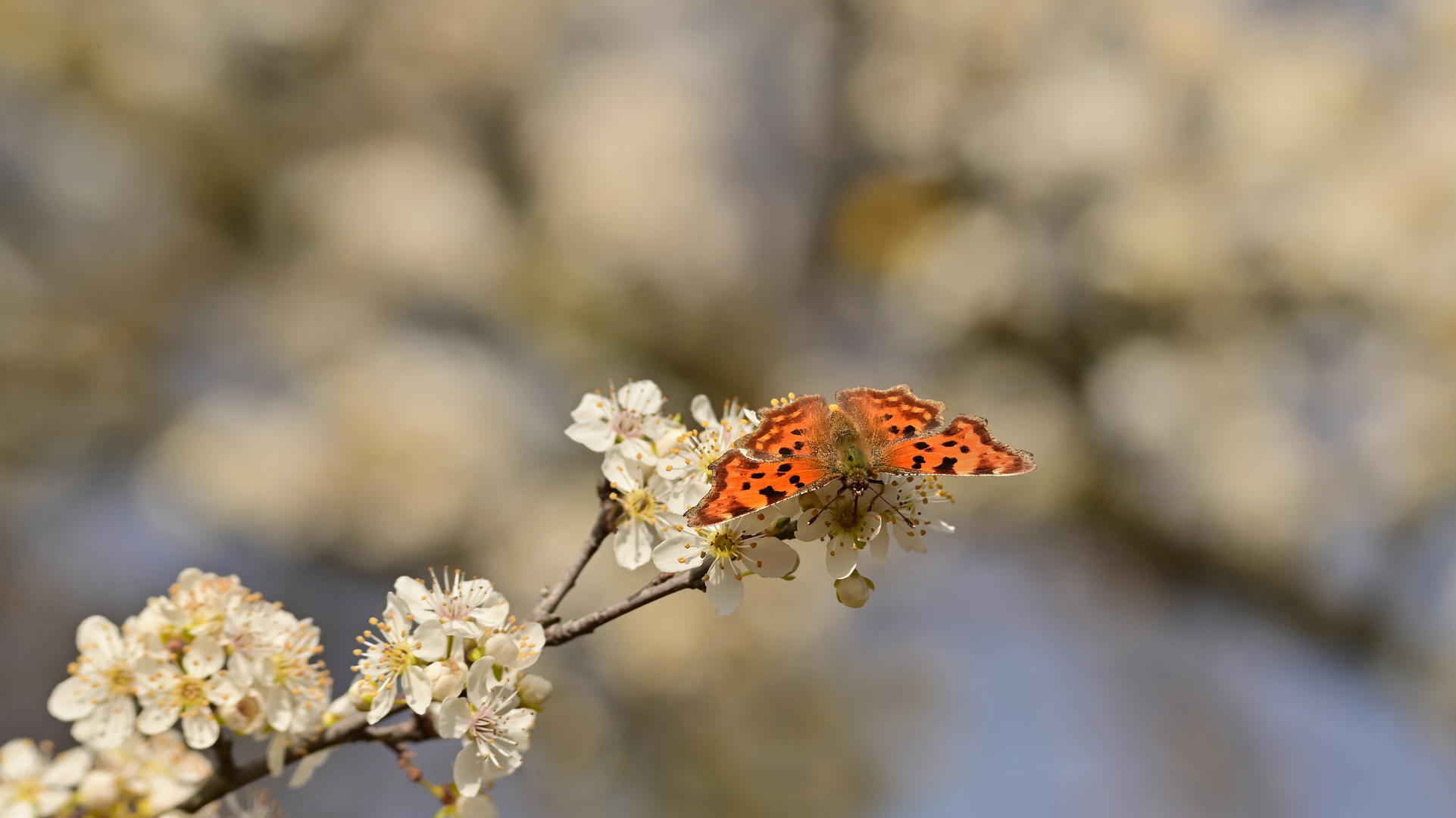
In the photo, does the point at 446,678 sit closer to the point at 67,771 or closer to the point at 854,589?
the point at 854,589

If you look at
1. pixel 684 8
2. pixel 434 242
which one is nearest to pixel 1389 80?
pixel 684 8

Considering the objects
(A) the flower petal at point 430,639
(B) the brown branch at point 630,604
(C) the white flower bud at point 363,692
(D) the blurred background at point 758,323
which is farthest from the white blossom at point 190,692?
(D) the blurred background at point 758,323

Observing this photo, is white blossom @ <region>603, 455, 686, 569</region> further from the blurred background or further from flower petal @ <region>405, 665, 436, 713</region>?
the blurred background

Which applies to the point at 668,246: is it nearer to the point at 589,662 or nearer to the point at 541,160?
the point at 541,160

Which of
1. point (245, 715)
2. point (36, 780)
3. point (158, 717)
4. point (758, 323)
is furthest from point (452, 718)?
point (758, 323)

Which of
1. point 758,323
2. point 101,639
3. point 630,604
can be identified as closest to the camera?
point 630,604

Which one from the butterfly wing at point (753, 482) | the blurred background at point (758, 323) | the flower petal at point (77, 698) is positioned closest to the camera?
the butterfly wing at point (753, 482)

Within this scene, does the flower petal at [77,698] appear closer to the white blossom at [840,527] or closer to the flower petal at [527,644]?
the flower petal at [527,644]
